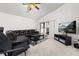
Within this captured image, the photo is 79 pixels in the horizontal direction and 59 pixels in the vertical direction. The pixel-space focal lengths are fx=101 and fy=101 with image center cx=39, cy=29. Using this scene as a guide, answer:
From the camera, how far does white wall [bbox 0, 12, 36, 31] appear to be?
9.80 ft

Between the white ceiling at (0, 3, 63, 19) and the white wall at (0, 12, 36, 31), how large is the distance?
0.13 meters

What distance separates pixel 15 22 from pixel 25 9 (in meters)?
0.53

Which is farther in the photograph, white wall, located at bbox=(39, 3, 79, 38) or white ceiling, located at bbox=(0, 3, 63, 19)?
white wall, located at bbox=(39, 3, 79, 38)

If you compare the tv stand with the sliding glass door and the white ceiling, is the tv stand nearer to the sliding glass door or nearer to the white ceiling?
the sliding glass door

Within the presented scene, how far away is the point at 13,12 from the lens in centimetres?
309

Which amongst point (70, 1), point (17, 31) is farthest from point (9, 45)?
point (70, 1)

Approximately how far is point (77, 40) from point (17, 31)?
2.13 meters

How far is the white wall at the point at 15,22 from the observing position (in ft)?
9.80

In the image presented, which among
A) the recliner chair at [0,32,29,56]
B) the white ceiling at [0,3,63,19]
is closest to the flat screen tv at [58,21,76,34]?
the white ceiling at [0,3,63,19]

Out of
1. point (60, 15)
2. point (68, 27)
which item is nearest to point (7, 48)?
point (60, 15)

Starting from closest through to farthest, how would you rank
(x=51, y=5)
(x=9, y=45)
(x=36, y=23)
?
(x=9, y=45) → (x=51, y=5) → (x=36, y=23)

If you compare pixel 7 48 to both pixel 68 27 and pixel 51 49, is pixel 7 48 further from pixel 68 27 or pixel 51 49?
pixel 68 27

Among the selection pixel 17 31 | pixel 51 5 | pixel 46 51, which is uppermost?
pixel 51 5

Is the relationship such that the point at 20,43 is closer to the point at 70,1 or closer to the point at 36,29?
the point at 36,29
